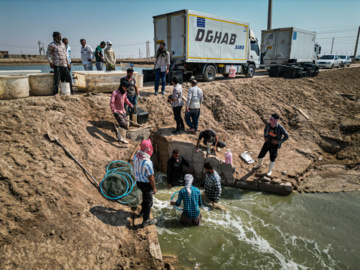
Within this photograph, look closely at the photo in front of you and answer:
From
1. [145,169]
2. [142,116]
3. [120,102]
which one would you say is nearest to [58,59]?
[120,102]

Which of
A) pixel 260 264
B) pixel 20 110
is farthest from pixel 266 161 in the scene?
pixel 20 110

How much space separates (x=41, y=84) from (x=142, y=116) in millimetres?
3621

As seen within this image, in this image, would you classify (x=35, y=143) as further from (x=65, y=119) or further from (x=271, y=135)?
(x=271, y=135)

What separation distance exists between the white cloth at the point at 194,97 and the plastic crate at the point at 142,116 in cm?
162

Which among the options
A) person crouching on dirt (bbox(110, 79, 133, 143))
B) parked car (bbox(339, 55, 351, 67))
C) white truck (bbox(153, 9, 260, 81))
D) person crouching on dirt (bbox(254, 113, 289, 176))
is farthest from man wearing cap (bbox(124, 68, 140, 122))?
parked car (bbox(339, 55, 351, 67))

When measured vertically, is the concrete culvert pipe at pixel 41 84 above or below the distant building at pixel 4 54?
below

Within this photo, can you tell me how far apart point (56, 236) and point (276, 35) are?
2103cm

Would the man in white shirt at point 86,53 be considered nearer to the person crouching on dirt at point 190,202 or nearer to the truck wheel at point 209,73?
the truck wheel at point 209,73

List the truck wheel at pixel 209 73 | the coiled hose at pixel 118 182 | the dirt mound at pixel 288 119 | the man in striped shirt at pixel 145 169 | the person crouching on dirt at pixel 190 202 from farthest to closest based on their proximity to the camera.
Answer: the truck wheel at pixel 209 73
the dirt mound at pixel 288 119
the coiled hose at pixel 118 182
the person crouching on dirt at pixel 190 202
the man in striped shirt at pixel 145 169

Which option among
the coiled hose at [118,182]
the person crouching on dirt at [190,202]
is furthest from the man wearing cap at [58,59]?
the person crouching on dirt at [190,202]

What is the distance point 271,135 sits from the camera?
7.00 meters

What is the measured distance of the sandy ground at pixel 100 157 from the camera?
400cm

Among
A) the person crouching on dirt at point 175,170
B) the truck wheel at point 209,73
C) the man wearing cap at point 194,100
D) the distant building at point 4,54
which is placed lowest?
the person crouching on dirt at point 175,170

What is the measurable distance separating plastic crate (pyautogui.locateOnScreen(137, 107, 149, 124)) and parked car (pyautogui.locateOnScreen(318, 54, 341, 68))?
25051 millimetres
